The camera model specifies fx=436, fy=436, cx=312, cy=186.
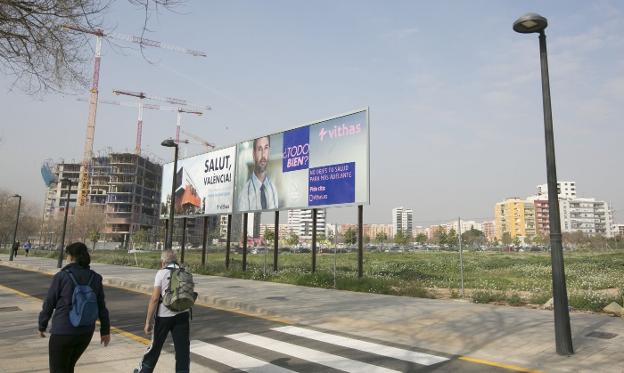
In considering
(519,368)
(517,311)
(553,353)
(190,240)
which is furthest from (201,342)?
(190,240)

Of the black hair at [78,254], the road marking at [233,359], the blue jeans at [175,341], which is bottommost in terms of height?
the road marking at [233,359]

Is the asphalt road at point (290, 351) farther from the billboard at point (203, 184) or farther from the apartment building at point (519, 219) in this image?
the apartment building at point (519, 219)

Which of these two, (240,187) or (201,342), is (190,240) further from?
(201,342)

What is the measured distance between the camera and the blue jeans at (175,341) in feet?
17.3

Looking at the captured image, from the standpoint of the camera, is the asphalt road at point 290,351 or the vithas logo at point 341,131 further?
the vithas logo at point 341,131

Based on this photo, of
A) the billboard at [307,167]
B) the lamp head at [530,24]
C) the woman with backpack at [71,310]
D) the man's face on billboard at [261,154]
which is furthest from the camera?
the man's face on billboard at [261,154]

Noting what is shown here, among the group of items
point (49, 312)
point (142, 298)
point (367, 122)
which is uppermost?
point (367, 122)

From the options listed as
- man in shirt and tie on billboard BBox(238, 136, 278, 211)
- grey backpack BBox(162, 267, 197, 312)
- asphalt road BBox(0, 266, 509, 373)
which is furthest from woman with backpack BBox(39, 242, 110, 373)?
man in shirt and tie on billboard BBox(238, 136, 278, 211)

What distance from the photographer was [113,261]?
133ft

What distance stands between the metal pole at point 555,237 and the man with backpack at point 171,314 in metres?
6.01

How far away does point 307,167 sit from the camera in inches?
788

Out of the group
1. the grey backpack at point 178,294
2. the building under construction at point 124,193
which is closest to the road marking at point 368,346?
the grey backpack at point 178,294

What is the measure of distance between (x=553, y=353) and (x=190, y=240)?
169101mm

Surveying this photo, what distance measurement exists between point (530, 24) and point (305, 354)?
7.07m
